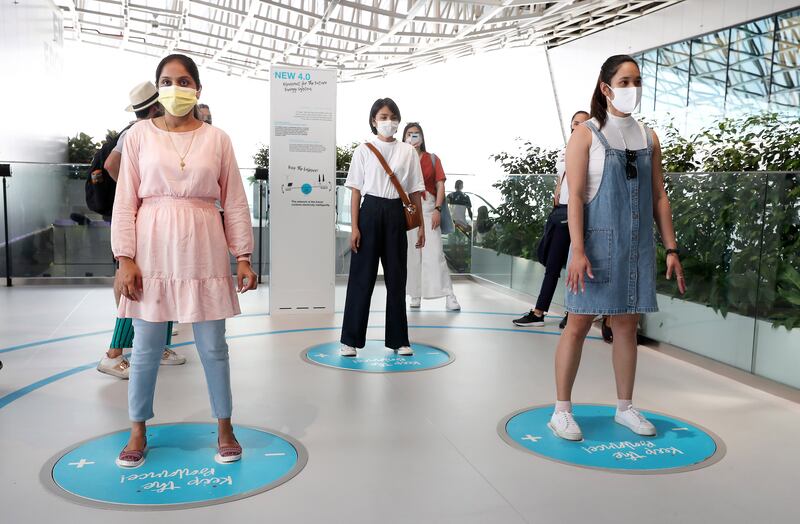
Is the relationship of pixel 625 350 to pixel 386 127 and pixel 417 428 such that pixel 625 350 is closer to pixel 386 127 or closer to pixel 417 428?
pixel 417 428

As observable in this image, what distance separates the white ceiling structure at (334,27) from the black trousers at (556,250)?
51.8ft

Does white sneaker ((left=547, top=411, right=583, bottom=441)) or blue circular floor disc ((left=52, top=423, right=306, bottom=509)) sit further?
white sneaker ((left=547, top=411, right=583, bottom=441))

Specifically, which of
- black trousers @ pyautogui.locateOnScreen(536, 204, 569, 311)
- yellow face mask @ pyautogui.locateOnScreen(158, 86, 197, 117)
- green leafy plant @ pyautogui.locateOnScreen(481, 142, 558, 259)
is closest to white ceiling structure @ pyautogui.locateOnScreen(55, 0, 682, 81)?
green leafy plant @ pyautogui.locateOnScreen(481, 142, 558, 259)

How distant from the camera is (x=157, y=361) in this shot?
2635 millimetres

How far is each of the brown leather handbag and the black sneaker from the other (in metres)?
1.68

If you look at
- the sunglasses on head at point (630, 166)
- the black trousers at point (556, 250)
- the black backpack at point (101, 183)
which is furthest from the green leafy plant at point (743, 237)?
the black backpack at point (101, 183)

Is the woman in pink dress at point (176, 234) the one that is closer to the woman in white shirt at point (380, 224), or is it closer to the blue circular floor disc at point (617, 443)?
the blue circular floor disc at point (617, 443)

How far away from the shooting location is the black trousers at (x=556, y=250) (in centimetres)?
512

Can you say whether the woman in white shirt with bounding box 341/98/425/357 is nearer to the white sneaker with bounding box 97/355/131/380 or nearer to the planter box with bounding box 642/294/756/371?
the white sneaker with bounding box 97/355/131/380

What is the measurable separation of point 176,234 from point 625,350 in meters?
1.98

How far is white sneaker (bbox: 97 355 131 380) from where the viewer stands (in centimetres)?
388

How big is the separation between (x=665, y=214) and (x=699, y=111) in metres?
17.6

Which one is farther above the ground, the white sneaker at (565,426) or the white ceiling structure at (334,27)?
the white ceiling structure at (334,27)

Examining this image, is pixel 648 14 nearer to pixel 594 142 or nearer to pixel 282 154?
pixel 282 154
